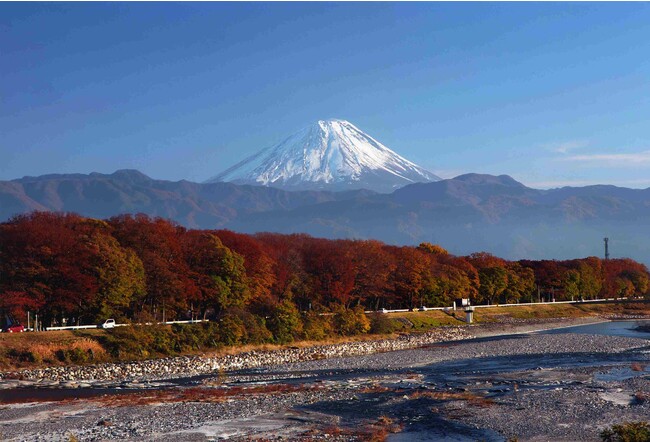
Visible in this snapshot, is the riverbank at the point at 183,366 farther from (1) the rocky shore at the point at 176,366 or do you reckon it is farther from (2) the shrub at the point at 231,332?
(2) the shrub at the point at 231,332

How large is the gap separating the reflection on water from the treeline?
19345 millimetres

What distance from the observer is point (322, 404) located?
37562 millimetres

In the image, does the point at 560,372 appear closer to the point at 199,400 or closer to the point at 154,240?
the point at 199,400

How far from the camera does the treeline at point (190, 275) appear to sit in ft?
200

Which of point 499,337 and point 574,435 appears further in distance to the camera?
point 499,337

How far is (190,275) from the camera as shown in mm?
71312

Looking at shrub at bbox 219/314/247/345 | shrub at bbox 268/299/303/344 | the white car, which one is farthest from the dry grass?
the white car

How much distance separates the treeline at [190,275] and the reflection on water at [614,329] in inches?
762

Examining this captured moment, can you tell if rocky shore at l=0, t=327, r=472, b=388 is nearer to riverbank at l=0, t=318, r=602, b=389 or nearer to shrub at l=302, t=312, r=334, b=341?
riverbank at l=0, t=318, r=602, b=389

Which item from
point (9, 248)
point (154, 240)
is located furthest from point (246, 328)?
point (9, 248)

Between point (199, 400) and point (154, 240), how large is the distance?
33566 millimetres

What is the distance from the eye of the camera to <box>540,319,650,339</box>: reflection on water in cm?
8431

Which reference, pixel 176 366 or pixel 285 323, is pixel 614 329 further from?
pixel 176 366

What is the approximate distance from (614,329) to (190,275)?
53851mm
